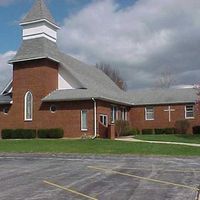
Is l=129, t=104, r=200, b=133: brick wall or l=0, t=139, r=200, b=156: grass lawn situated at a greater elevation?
l=129, t=104, r=200, b=133: brick wall

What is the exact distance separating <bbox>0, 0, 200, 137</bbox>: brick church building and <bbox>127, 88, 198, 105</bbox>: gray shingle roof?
4.59 ft

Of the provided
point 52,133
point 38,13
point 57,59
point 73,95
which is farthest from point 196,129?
point 38,13

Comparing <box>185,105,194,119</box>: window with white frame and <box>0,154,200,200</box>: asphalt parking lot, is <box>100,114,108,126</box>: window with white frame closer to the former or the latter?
<box>185,105,194,119</box>: window with white frame

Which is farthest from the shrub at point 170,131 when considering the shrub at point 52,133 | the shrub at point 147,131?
the shrub at point 52,133

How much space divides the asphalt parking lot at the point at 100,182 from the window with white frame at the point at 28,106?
68.8 feet

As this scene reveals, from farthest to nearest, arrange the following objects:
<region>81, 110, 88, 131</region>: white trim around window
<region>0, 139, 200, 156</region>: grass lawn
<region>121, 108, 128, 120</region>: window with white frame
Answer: <region>121, 108, 128, 120</region>: window with white frame, <region>81, 110, 88, 131</region>: white trim around window, <region>0, 139, 200, 156</region>: grass lawn

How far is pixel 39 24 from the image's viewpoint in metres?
40.2

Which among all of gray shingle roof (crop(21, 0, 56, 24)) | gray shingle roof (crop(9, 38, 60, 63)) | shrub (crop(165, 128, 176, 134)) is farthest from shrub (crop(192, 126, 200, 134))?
gray shingle roof (crop(21, 0, 56, 24))

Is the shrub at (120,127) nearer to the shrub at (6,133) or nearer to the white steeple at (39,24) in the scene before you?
the shrub at (6,133)

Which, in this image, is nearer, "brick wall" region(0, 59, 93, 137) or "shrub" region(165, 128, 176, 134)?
"brick wall" region(0, 59, 93, 137)

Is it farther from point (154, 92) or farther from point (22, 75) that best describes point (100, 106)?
point (154, 92)

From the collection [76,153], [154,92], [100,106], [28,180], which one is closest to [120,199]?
[28,180]

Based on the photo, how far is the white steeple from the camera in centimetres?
4022

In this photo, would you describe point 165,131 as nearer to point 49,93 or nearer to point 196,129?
point 196,129
